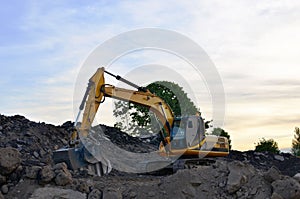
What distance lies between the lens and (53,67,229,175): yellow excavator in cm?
1316

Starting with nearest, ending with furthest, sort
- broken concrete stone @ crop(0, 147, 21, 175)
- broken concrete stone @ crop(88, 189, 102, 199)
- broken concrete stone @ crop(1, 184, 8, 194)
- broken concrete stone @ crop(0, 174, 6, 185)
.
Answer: broken concrete stone @ crop(88, 189, 102, 199), broken concrete stone @ crop(1, 184, 8, 194), broken concrete stone @ crop(0, 174, 6, 185), broken concrete stone @ crop(0, 147, 21, 175)

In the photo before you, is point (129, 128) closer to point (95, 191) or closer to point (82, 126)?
point (82, 126)

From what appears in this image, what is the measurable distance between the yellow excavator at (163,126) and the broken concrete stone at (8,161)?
2.24 meters

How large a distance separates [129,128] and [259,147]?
37.9 ft

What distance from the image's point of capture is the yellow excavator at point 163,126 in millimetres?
13164

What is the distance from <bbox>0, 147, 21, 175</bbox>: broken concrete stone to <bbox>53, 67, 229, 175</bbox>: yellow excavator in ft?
7.37

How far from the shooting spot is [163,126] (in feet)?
52.0

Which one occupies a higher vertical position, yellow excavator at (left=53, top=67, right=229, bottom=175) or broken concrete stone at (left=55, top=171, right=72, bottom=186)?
yellow excavator at (left=53, top=67, right=229, bottom=175)

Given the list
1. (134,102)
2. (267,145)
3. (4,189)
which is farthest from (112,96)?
(267,145)

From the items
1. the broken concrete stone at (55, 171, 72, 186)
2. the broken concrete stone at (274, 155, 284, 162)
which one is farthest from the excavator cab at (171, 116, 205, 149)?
the broken concrete stone at (274, 155, 284, 162)

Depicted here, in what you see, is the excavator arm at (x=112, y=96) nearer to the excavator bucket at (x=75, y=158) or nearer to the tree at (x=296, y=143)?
the excavator bucket at (x=75, y=158)

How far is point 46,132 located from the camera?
22.0m

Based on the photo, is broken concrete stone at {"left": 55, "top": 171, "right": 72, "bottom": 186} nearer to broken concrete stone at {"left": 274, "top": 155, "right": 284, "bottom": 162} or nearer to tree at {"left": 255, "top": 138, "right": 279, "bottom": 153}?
broken concrete stone at {"left": 274, "top": 155, "right": 284, "bottom": 162}

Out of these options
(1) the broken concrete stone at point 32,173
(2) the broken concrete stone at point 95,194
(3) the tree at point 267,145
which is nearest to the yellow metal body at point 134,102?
(1) the broken concrete stone at point 32,173
